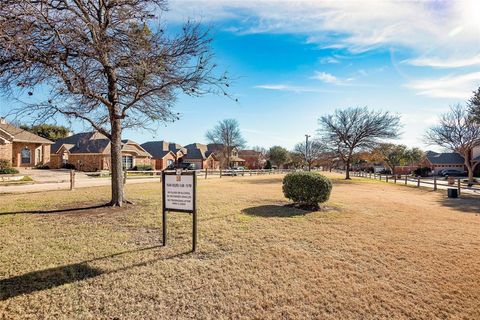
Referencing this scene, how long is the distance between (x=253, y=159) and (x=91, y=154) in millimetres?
51638

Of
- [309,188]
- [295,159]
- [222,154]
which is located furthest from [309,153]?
[309,188]

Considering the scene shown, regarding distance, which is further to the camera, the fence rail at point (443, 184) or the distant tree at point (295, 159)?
the distant tree at point (295, 159)

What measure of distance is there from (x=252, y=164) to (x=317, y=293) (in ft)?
254

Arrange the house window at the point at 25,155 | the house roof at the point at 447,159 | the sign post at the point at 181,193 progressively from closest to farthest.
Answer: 1. the sign post at the point at 181,193
2. the house window at the point at 25,155
3. the house roof at the point at 447,159

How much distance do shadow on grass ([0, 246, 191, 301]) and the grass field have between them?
15mm

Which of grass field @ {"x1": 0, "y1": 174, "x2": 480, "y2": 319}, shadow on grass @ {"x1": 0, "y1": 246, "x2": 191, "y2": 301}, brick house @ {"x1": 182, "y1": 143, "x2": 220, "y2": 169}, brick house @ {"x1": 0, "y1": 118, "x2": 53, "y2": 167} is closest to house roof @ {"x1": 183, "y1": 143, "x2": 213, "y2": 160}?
brick house @ {"x1": 182, "y1": 143, "x2": 220, "y2": 169}

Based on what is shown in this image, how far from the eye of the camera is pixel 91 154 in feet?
121

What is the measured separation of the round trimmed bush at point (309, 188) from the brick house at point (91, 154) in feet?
94.4

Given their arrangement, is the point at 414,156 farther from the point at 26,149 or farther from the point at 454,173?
the point at 26,149

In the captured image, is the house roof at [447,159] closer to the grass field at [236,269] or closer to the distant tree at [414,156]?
the distant tree at [414,156]

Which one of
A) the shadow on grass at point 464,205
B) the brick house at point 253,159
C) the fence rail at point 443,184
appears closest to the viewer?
the shadow on grass at point 464,205

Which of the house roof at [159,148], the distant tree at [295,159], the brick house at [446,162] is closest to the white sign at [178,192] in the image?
the house roof at [159,148]

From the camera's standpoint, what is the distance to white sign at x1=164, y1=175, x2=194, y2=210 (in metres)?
5.20

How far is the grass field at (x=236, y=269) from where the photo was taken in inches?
128
